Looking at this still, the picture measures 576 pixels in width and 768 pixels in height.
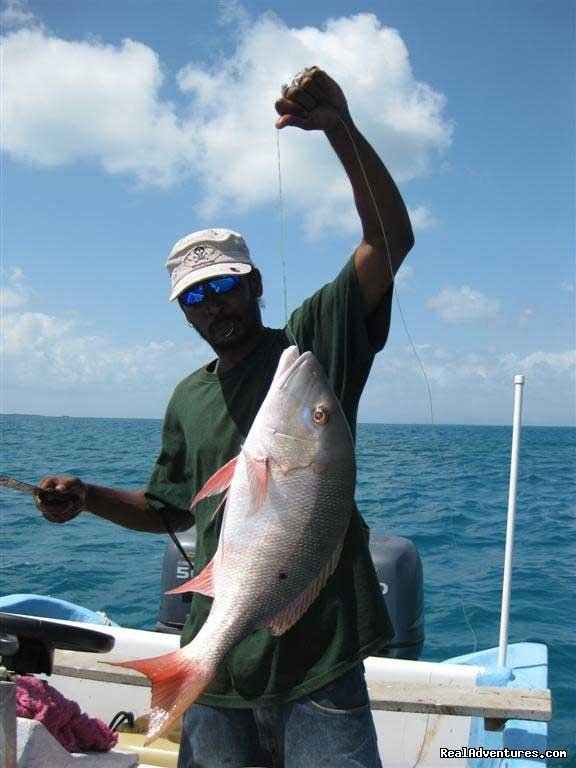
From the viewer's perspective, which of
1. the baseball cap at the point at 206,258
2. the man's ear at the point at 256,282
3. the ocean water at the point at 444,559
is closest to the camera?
the baseball cap at the point at 206,258

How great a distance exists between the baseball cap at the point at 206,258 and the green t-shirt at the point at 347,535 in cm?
27

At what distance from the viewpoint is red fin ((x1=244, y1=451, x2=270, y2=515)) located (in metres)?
2.01

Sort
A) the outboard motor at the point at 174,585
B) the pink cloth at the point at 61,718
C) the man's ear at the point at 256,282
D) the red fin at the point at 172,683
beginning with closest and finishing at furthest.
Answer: the red fin at the point at 172,683, the man's ear at the point at 256,282, the pink cloth at the point at 61,718, the outboard motor at the point at 174,585

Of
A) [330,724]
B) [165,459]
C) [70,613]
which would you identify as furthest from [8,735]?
[70,613]

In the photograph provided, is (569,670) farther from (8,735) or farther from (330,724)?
(8,735)

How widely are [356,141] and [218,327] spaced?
0.71m

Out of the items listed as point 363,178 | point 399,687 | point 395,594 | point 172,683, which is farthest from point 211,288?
point 395,594

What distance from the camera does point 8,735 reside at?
1.92m

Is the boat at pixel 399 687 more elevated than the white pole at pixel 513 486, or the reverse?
the white pole at pixel 513 486

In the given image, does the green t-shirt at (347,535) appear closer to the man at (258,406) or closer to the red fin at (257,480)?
the man at (258,406)

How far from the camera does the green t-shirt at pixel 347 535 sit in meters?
2.20

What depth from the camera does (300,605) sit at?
204cm

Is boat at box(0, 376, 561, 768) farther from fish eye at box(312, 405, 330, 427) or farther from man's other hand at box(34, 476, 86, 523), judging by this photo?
fish eye at box(312, 405, 330, 427)

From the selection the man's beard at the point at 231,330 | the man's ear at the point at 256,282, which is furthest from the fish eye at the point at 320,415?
the man's ear at the point at 256,282
